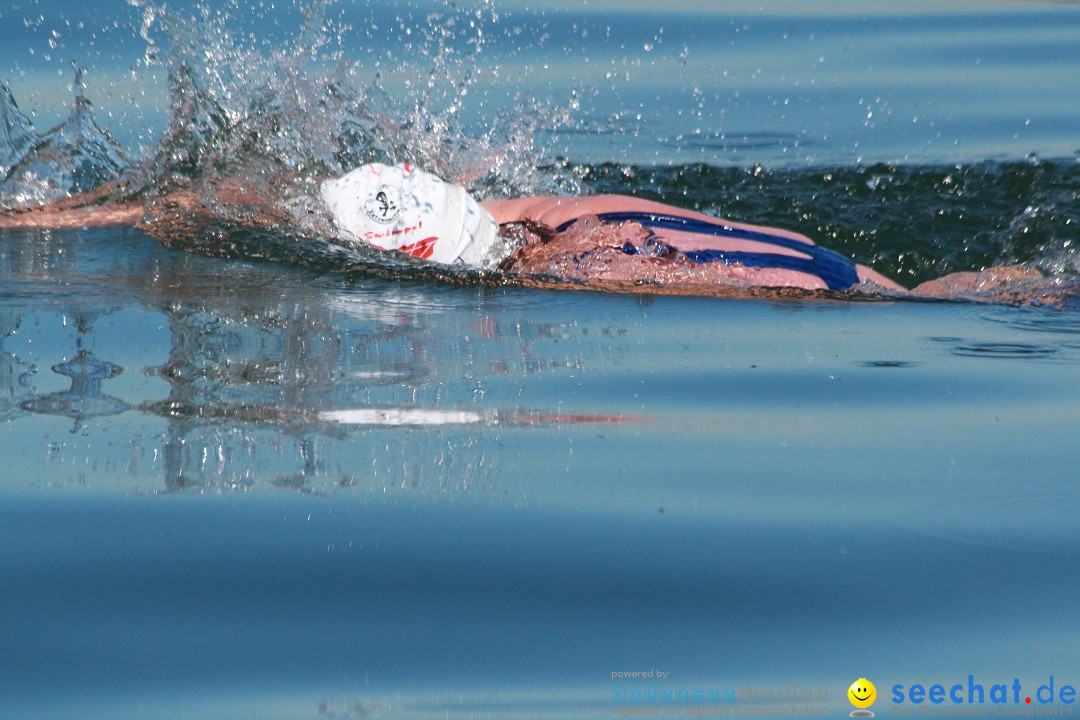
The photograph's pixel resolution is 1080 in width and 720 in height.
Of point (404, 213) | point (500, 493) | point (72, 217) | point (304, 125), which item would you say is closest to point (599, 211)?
point (404, 213)

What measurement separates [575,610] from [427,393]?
1.11 metres

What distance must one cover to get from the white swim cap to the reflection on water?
314 mm

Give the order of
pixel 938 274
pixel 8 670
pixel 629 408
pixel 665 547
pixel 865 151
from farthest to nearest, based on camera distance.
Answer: pixel 865 151 → pixel 938 274 → pixel 629 408 → pixel 665 547 → pixel 8 670

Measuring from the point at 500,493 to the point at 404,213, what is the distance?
2285mm

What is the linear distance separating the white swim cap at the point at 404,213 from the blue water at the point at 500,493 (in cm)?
24

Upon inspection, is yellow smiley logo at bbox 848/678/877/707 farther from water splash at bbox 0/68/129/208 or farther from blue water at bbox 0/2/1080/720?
water splash at bbox 0/68/129/208

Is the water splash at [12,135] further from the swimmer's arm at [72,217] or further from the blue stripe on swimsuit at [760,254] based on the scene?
the blue stripe on swimsuit at [760,254]

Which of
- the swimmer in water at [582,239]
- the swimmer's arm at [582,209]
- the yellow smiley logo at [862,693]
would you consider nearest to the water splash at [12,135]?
the swimmer in water at [582,239]

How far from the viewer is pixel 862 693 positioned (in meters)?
1.78

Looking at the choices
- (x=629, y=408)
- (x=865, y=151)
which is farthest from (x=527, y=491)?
(x=865, y=151)

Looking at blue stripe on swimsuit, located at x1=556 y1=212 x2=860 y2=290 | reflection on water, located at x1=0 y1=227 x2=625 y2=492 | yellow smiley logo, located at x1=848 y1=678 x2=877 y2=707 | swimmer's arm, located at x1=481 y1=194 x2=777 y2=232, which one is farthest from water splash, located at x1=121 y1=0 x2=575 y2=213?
yellow smiley logo, located at x1=848 y1=678 x2=877 y2=707

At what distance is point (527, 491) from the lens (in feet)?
8.07

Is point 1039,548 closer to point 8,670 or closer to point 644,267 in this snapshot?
point 8,670

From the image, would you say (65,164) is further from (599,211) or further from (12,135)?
(599,211)
